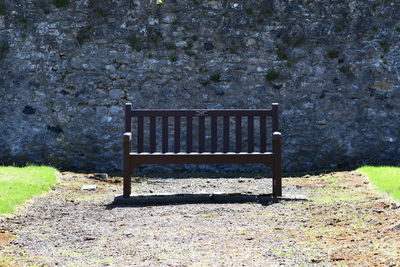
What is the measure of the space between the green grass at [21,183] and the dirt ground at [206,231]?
0.15 meters

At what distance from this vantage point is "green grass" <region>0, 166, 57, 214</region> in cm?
570

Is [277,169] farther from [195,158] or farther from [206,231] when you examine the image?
[206,231]

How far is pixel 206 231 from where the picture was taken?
463 centimetres

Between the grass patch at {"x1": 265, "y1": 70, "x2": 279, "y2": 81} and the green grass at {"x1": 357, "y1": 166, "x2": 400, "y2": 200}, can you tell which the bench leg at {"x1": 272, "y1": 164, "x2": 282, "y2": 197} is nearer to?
the green grass at {"x1": 357, "y1": 166, "x2": 400, "y2": 200}

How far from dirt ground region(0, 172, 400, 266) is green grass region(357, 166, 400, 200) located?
13 cm

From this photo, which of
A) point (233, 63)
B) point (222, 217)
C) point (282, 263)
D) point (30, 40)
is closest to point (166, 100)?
point (233, 63)

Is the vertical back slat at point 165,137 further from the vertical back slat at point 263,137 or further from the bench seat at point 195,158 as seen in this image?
the vertical back slat at point 263,137

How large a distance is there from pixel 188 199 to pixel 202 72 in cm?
308

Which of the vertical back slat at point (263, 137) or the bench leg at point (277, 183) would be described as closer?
the bench leg at point (277, 183)

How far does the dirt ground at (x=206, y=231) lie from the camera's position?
3.76m

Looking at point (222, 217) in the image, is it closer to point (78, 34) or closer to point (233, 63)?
point (233, 63)

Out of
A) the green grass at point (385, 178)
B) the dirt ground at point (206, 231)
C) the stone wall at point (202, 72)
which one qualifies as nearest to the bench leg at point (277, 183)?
the dirt ground at point (206, 231)

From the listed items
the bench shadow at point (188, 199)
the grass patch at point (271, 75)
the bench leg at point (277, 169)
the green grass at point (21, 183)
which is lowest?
the bench shadow at point (188, 199)

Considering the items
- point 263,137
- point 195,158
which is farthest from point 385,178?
point 195,158
